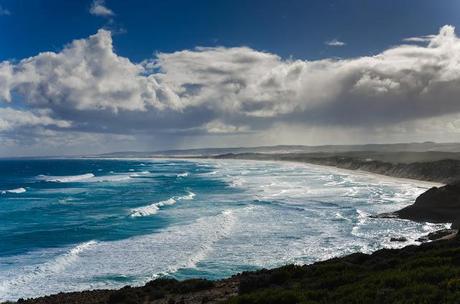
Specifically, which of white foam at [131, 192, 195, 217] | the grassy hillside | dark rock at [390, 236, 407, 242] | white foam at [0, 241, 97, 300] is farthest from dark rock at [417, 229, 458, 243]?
white foam at [131, 192, 195, 217]

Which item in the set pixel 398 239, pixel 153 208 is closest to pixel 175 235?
pixel 153 208

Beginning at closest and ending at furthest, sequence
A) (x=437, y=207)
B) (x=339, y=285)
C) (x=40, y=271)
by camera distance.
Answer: (x=339, y=285)
(x=40, y=271)
(x=437, y=207)

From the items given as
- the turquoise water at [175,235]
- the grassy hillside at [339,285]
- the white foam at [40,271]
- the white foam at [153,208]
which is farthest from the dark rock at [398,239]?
the white foam at [153,208]

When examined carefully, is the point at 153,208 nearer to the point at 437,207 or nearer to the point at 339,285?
the point at 437,207

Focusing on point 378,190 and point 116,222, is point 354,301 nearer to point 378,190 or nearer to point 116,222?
point 116,222

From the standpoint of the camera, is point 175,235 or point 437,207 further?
point 437,207

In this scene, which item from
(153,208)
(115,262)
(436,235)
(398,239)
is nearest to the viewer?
(115,262)

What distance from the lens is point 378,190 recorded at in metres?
68.3

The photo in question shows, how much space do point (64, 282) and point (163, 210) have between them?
26146mm

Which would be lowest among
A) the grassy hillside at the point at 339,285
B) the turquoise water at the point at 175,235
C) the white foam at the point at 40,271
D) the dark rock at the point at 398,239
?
the white foam at the point at 40,271

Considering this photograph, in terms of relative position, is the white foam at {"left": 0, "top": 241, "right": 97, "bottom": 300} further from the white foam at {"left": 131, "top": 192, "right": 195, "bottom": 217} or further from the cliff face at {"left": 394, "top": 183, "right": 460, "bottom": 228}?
the cliff face at {"left": 394, "top": 183, "right": 460, "bottom": 228}

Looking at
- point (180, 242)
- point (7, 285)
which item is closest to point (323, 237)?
point (180, 242)

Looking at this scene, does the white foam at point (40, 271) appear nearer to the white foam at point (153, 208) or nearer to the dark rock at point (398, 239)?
the white foam at point (153, 208)

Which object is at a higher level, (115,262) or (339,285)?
(339,285)
